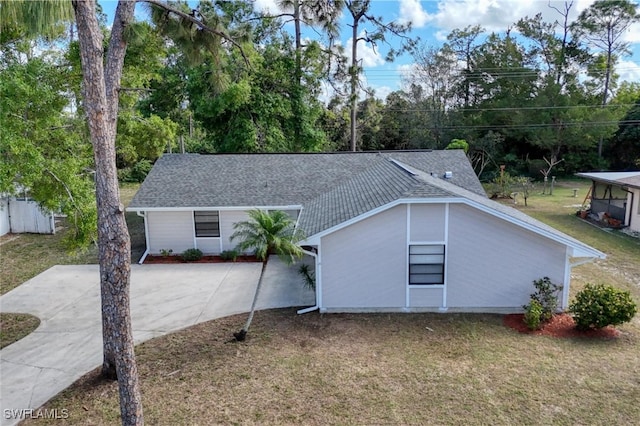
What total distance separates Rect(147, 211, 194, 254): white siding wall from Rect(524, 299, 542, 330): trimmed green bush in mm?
11842

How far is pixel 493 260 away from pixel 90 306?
36.1 ft

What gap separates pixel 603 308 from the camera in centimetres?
980

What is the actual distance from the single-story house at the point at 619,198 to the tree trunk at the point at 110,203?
1993 centimetres

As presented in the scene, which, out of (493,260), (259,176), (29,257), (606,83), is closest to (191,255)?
(259,176)

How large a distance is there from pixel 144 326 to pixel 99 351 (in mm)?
1295

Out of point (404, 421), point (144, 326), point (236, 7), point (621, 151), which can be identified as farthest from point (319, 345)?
point (621, 151)

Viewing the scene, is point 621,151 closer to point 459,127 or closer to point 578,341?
point 459,127

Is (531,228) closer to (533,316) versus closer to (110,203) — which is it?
(533,316)

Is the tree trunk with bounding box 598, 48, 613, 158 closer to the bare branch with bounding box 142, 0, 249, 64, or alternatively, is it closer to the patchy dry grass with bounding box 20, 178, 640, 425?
the patchy dry grass with bounding box 20, 178, 640, 425

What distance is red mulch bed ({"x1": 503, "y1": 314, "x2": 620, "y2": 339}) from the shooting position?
32.9 ft

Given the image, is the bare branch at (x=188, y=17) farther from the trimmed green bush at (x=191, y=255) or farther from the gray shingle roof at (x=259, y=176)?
the trimmed green bush at (x=191, y=255)

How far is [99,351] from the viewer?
31.5 feet

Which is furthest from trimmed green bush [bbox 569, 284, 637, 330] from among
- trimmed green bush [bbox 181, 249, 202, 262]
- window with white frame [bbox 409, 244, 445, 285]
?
trimmed green bush [bbox 181, 249, 202, 262]

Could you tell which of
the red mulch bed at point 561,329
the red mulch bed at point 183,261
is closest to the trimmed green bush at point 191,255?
the red mulch bed at point 183,261
